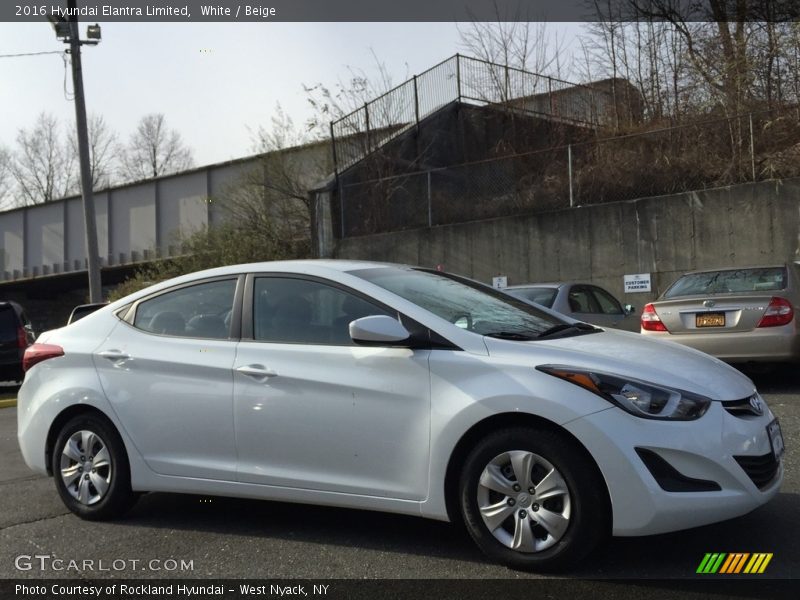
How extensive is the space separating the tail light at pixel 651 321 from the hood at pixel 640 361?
5126 mm

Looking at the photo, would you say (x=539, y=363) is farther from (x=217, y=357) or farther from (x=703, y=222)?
(x=703, y=222)

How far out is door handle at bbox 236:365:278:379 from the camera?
166 inches

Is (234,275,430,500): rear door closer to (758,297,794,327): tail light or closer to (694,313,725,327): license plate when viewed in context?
(694,313,725,327): license plate

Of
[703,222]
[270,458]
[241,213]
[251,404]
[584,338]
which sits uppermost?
[241,213]

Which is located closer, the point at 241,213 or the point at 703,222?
the point at 703,222

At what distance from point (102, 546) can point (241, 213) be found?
66.3 ft

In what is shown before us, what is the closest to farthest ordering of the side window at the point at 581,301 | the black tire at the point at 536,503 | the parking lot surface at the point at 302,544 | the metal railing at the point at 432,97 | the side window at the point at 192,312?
the black tire at the point at 536,503, the parking lot surface at the point at 302,544, the side window at the point at 192,312, the side window at the point at 581,301, the metal railing at the point at 432,97

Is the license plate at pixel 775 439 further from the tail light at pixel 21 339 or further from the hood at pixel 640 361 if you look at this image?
the tail light at pixel 21 339

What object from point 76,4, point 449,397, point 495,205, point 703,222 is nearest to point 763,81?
point 703,222

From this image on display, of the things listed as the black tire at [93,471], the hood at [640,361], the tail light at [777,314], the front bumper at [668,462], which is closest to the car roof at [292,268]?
the black tire at [93,471]

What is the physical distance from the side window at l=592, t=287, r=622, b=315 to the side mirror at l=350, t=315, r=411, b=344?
7.68 meters

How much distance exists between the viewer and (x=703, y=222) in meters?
14.8

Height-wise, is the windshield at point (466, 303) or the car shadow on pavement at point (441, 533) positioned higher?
the windshield at point (466, 303)

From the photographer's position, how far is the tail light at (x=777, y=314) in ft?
27.6
